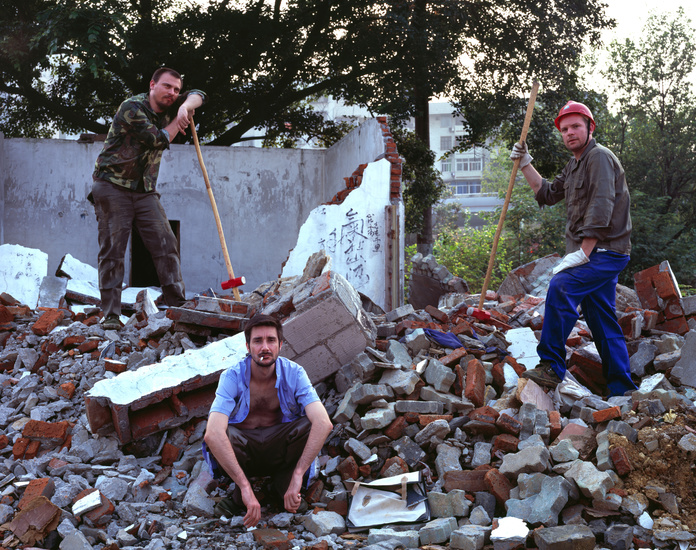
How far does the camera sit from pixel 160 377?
14.8 ft

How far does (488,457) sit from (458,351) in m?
0.99

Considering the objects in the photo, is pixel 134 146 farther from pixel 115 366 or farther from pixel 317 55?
pixel 317 55

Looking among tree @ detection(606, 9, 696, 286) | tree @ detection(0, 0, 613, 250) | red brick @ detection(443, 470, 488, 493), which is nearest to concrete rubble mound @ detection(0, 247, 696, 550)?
red brick @ detection(443, 470, 488, 493)

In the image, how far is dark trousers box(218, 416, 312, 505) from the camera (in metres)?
3.65

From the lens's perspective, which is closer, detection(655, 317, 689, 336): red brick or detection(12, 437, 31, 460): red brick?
detection(12, 437, 31, 460): red brick

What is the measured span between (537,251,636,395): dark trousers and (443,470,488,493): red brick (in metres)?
1.15

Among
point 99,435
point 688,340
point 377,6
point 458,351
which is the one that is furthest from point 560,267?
point 377,6

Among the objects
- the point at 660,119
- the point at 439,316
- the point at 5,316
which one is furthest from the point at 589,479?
the point at 660,119

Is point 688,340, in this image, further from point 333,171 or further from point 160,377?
point 333,171

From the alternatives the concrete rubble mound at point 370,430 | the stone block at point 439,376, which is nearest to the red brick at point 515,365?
the concrete rubble mound at point 370,430

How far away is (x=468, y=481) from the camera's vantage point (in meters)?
3.69

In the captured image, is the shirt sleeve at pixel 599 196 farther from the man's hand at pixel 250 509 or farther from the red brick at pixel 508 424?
the man's hand at pixel 250 509

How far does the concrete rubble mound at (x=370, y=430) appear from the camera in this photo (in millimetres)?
3389

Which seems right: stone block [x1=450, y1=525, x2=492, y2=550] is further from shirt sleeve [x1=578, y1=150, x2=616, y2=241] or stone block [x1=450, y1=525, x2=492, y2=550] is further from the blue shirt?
shirt sleeve [x1=578, y1=150, x2=616, y2=241]
